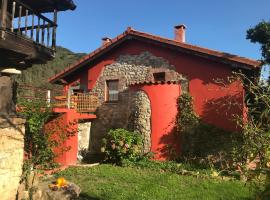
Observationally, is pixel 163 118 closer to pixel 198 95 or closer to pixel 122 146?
pixel 198 95

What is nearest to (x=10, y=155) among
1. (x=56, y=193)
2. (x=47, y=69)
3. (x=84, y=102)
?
(x=56, y=193)

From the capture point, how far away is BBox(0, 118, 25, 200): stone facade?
6500mm

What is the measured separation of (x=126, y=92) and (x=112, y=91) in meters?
1.22

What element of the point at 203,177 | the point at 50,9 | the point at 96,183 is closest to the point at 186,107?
the point at 203,177

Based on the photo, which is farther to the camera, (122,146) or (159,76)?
(159,76)

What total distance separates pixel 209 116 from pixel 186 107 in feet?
3.35

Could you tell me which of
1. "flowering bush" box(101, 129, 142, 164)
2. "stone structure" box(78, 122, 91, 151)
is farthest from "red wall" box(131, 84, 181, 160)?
"stone structure" box(78, 122, 91, 151)

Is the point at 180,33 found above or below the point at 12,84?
above

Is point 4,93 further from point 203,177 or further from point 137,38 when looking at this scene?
point 137,38

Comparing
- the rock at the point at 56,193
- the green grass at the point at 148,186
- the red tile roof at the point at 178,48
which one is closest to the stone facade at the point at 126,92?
the red tile roof at the point at 178,48

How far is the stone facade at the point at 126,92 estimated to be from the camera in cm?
1330

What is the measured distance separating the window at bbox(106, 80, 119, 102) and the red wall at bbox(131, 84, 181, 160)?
2896 millimetres

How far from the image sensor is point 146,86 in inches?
523

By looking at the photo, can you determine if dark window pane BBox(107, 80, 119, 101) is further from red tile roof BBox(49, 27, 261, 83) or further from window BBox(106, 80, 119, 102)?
red tile roof BBox(49, 27, 261, 83)
